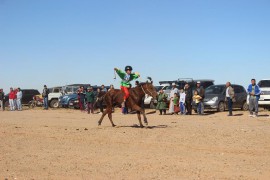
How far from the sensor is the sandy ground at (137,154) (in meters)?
9.03

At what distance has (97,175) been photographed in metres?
8.87

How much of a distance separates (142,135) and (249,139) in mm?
3488

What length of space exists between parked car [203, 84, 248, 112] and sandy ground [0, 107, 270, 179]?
12.2 metres

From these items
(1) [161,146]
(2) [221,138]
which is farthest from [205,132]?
(1) [161,146]

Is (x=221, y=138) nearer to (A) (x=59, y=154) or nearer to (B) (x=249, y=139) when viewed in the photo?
(B) (x=249, y=139)

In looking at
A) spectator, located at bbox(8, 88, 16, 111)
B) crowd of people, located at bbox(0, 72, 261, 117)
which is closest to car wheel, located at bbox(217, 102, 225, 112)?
crowd of people, located at bbox(0, 72, 261, 117)

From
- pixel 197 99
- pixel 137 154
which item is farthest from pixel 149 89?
pixel 197 99

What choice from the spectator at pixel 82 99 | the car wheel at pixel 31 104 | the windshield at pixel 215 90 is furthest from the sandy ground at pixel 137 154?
the car wheel at pixel 31 104

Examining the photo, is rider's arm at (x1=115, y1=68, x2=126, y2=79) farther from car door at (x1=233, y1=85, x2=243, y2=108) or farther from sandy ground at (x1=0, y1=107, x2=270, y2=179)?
car door at (x1=233, y1=85, x2=243, y2=108)

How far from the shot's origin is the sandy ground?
9.03 m

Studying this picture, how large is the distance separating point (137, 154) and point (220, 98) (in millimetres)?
18442

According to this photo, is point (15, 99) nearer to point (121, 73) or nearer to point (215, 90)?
point (215, 90)

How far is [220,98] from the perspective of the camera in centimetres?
2898

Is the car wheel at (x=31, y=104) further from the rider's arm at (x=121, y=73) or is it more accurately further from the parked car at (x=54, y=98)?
the rider's arm at (x=121, y=73)
